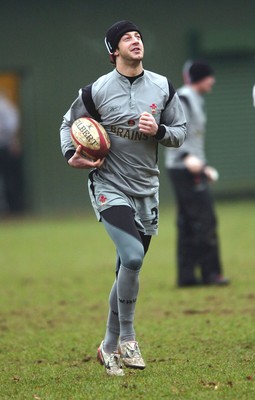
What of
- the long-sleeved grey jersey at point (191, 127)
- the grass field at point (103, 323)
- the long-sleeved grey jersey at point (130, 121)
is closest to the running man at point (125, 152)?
the long-sleeved grey jersey at point (130, 121)

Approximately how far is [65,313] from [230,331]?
2.44 m

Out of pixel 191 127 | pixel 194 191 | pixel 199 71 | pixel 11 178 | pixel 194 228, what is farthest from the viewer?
pixel 11 178

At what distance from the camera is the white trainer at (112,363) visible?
7.66m

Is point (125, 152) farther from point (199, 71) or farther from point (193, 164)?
point (199, 71)

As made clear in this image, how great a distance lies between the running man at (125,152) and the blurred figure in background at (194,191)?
188 inches

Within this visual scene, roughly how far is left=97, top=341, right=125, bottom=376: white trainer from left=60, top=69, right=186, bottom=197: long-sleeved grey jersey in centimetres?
113

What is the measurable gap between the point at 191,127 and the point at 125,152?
4.99 meters

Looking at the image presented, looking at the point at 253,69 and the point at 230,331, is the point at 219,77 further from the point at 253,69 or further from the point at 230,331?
the point at 230,331

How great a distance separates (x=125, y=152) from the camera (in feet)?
25.5

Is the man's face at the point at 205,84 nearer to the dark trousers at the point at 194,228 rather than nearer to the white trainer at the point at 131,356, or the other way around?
the dark trousers at the point at 194,228

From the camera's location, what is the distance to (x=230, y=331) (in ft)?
31.7

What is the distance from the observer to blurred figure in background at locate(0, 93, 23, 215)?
24.6 meters

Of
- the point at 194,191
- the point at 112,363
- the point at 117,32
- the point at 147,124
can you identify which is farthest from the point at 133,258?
the point at 194,191

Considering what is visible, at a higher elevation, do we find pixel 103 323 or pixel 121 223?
pixel 121 223
